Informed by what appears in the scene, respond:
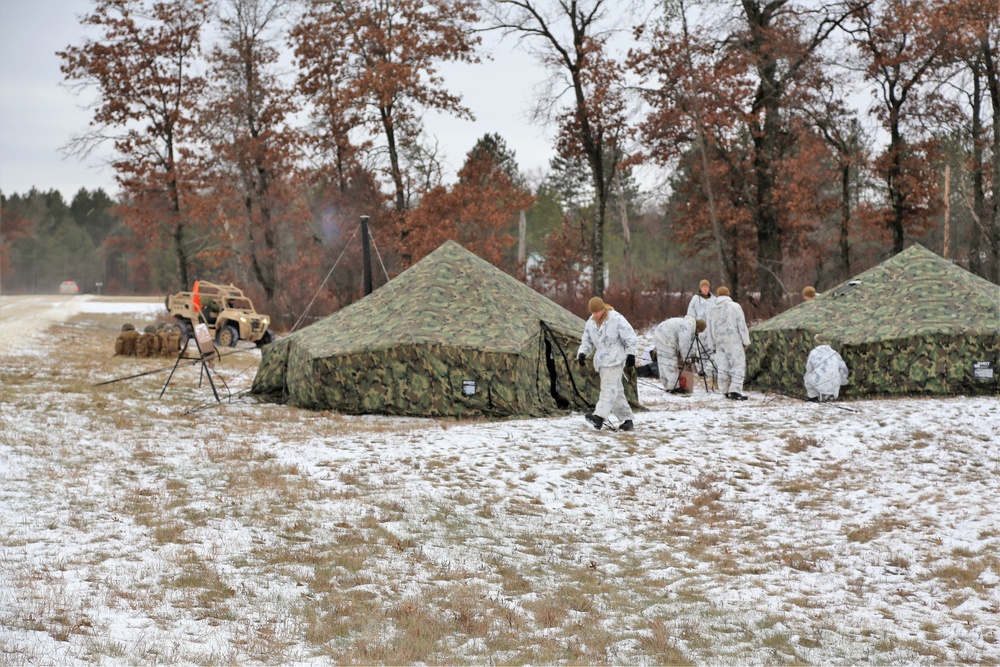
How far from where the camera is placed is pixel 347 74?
30.9 meters

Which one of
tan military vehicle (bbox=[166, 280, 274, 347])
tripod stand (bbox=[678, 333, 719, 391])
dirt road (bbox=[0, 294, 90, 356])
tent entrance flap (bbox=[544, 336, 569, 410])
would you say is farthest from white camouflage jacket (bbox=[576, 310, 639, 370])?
tan military vehicle (bbox=[166, 280, 274, 347])

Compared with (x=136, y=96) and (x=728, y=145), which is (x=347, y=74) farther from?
(x=728, y=145)

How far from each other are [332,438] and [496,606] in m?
5.42

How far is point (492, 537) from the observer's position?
26.3ft

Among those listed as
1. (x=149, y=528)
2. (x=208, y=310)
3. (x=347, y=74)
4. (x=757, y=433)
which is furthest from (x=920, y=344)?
(x=347, y=74)

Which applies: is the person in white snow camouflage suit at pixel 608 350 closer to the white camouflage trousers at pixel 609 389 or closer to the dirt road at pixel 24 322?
the white camouflage trousers at pixel 609 389

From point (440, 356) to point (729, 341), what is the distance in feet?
18.5

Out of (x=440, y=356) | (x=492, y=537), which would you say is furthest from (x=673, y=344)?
(x=492, y=537)

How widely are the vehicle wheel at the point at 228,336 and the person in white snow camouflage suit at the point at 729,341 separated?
13571 mm

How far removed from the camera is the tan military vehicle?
80.4 feet

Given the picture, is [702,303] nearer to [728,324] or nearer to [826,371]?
[728,324]

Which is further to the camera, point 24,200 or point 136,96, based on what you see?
point 24,200

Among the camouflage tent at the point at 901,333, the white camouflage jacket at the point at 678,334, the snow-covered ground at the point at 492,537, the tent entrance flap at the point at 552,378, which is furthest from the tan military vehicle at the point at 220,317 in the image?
the camouflage tent at the point at 901,333

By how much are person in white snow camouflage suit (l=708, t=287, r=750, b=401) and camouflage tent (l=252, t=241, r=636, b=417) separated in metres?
2.32
